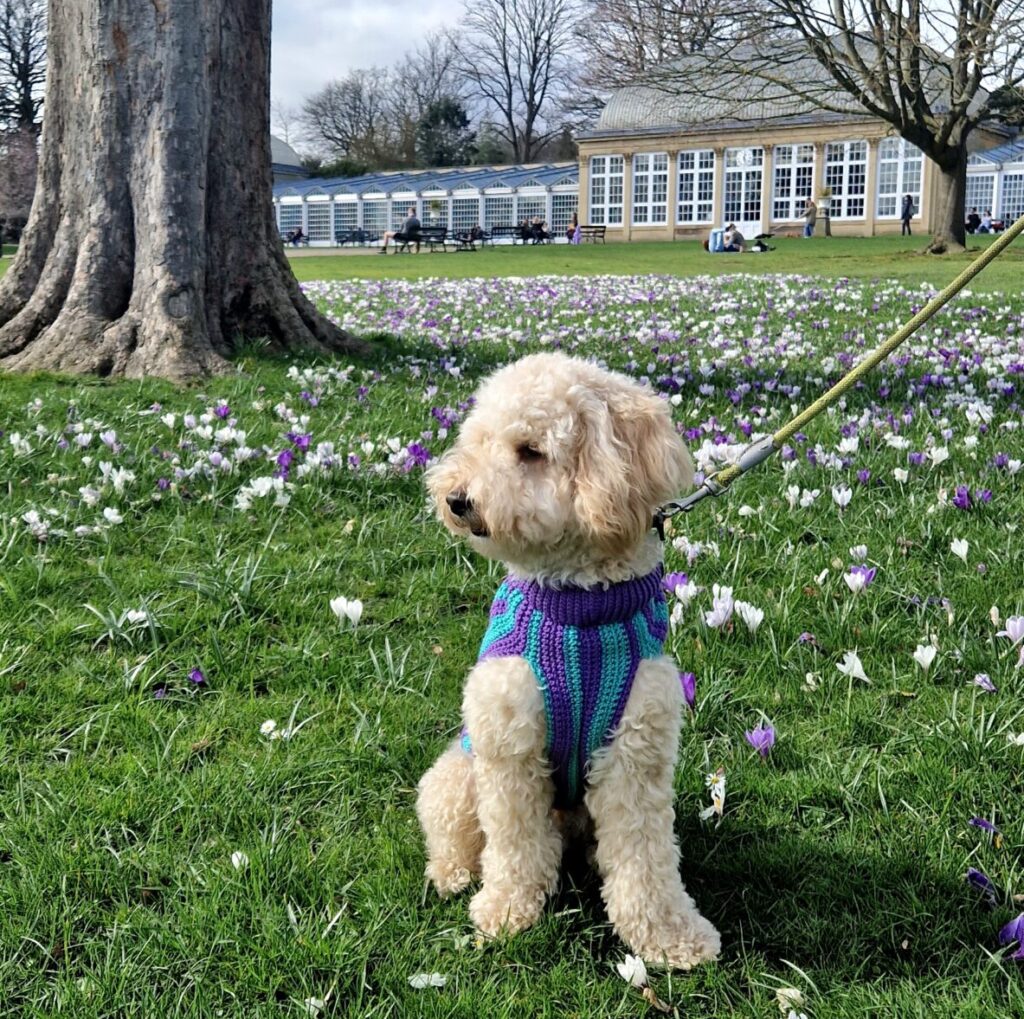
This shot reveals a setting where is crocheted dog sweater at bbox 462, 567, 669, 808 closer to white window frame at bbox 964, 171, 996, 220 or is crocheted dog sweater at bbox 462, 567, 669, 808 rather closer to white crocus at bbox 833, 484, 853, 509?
white crocus at bbox 833, 484, 853, 509

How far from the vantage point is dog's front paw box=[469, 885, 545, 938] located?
247cm

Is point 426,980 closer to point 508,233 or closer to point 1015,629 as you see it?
point 1015,629

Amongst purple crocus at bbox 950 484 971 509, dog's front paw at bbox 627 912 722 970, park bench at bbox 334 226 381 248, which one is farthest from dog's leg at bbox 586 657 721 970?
park bench at bbox 334 226 381 248

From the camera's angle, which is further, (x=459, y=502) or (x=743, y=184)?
A: (x=743, y=184)

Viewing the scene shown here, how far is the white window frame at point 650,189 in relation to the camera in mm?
62656

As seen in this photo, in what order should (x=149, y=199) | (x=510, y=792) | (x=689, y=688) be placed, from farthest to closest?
(x=149, y=199) → (x=689, y=688) → (x=510, y=792)

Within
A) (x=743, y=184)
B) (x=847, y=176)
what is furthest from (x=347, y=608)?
(x=743, y=184)

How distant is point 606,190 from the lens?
64750mm

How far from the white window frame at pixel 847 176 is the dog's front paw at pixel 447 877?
59.5 metres

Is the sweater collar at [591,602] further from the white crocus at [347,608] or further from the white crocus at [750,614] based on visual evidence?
the white crocus at [347,608]

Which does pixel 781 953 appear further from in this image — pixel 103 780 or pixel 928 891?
pixel 103 780

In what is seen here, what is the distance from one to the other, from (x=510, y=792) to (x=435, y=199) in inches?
2779

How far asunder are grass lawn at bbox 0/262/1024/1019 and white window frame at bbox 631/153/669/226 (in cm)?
5923

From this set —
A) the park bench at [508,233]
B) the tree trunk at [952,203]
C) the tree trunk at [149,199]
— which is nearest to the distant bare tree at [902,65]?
the tree trunk at [952,203]
